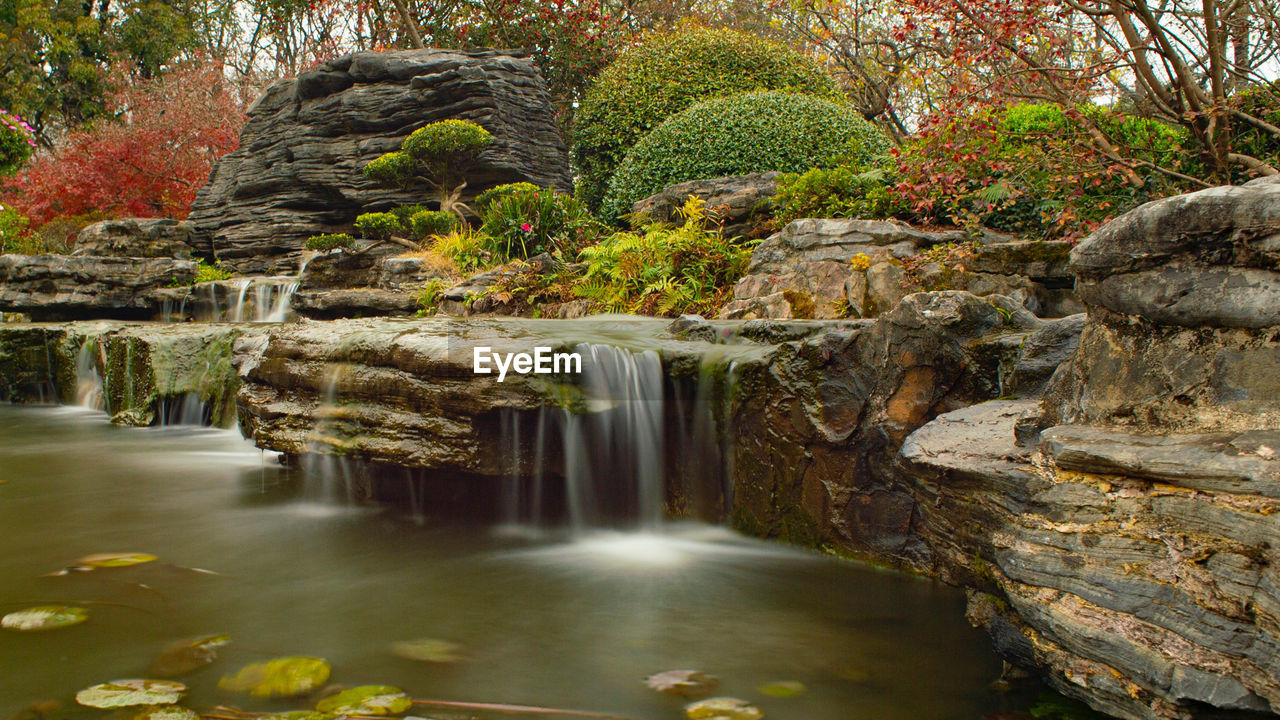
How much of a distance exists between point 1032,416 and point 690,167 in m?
7.78

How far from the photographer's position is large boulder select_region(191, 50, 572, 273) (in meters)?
13.9

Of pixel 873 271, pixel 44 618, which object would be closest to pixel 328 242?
pixel 873 271

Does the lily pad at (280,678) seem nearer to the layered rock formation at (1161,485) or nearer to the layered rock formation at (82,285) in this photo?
the layered rock formation at (1161,485)

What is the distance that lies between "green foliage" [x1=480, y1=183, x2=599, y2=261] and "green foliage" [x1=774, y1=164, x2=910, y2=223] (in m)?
3.50

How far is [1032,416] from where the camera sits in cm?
268

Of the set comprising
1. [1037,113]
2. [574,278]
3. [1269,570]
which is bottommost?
[1269,570]

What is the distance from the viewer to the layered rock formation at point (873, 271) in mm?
5680

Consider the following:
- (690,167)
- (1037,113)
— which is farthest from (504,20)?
(1037,113)

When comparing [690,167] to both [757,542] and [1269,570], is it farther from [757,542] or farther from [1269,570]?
[1269,570]

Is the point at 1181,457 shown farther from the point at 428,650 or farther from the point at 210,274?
the point at 210,274

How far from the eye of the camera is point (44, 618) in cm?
292

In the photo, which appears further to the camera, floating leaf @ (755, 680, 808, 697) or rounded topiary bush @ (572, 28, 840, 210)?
rounded topiary bush @ (572, 28, 840, 210)

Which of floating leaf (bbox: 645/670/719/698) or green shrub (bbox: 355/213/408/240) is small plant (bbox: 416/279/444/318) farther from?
floating leaf (bbox: 645/670/719/698)

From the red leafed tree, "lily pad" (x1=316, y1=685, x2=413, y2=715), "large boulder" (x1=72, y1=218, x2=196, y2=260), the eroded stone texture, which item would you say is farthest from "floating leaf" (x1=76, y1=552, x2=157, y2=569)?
the red leafed tree
